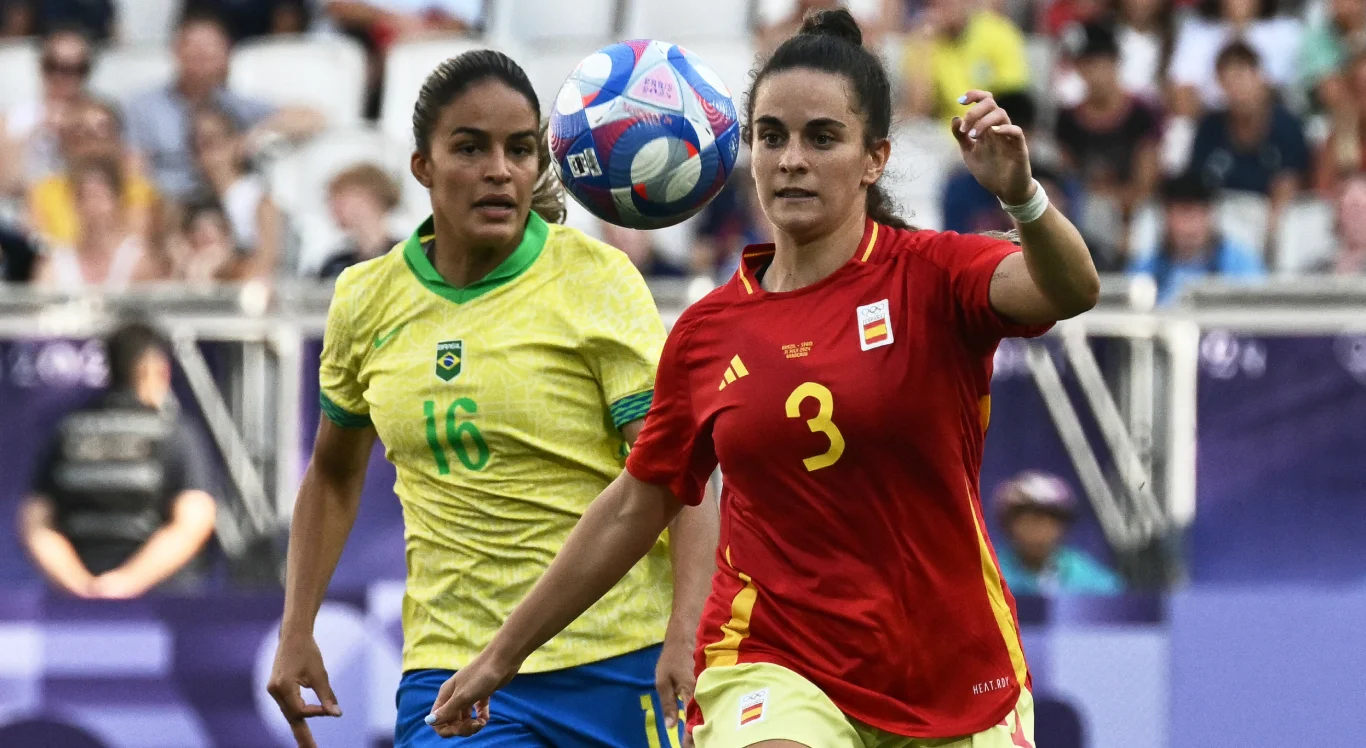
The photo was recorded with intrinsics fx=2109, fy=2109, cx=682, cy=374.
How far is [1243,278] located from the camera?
9.98 meters

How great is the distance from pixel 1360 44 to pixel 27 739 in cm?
778

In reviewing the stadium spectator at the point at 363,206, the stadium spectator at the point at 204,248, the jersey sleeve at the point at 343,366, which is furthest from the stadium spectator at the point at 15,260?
the jersey sleeve at the point at 343,366

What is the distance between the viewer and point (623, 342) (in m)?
4.98

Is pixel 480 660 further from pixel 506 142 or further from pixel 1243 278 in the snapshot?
pixel 1243 278

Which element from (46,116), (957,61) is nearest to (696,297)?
(957,61)

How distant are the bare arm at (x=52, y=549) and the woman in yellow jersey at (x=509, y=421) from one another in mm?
4266

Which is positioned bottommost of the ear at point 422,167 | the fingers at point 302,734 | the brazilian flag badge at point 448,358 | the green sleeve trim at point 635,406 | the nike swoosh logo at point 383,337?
the fingers at point 302,734

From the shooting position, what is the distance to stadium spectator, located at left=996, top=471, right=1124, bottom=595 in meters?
8.99

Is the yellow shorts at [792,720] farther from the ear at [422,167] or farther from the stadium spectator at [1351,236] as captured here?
the stadium spectator at [1351,236]

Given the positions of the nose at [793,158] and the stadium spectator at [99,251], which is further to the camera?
the stadium spectator at [99,251]

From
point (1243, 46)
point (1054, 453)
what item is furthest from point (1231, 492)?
point (1243, 46)

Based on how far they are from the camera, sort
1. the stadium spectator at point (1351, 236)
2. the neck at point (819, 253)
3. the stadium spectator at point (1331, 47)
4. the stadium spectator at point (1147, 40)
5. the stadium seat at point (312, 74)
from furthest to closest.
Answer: the stadium seat at point (312, 74) → the stadium spectator at point (1147, 40) → the stadium spectator at point (1331, 47) → the stadium spectator at point (1351, 236) → the neck at point (819, 253)

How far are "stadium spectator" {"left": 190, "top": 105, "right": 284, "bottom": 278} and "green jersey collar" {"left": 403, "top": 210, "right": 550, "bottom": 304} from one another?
224 inches

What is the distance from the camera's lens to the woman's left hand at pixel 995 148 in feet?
12.2
